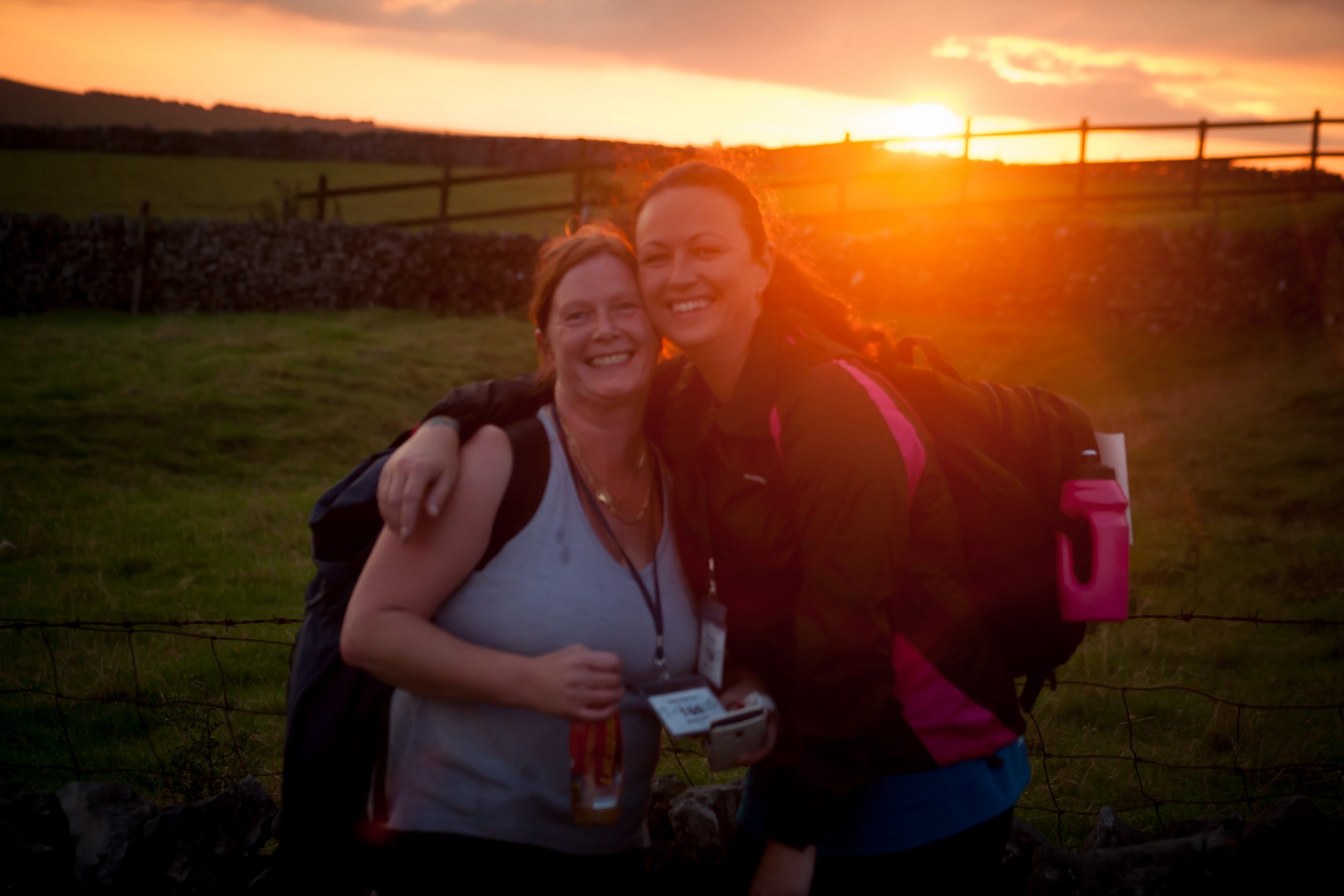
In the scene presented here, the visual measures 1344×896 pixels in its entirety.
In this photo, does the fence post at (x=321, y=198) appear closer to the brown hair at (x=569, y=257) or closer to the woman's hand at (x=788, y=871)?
the brown hair at (x=569, y=257)

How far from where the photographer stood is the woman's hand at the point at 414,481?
6.75ft

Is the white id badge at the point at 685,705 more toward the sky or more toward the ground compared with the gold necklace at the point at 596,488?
more toward the ground

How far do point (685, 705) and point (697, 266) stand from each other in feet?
3.36

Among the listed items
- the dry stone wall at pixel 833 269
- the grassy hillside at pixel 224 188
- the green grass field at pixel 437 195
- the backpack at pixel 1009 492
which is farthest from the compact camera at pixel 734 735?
the grassy hillside at pixel 224 188

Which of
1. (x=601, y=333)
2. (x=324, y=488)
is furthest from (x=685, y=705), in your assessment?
(x=324, y=488)

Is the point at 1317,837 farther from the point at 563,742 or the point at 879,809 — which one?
the point at 563,742

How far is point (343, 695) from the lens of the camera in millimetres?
2293

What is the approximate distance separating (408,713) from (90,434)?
9425mm

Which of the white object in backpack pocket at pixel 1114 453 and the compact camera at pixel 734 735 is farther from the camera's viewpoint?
the white object in backpack pocket at pixel 1114 453

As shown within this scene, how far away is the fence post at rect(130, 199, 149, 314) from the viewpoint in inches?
725

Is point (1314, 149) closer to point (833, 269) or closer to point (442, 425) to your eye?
point (833, 269)

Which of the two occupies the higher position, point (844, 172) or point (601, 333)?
point (844, 172)

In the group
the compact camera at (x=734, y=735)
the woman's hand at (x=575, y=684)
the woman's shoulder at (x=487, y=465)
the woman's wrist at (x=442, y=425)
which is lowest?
the compact camera at (x=734, y=735)

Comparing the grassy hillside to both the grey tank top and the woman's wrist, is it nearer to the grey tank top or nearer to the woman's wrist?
the woman's wrist
